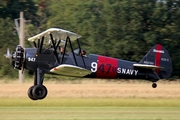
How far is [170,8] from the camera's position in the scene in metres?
37.0

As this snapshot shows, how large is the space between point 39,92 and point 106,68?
278 cm

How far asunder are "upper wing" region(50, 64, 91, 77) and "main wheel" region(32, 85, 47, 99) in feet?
2.30

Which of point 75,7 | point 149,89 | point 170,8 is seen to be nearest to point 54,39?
point 149,89

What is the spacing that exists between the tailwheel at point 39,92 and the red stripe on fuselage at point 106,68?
226 cm

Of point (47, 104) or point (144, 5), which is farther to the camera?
point (144, 5)

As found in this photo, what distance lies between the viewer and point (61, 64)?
57.8 feet

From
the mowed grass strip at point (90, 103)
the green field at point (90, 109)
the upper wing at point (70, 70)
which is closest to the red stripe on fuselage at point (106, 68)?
the upper wing at point (70, 70)

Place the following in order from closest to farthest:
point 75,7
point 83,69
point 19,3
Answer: point 83,69, point 75,7, point 19,3

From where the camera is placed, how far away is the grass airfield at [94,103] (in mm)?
15875

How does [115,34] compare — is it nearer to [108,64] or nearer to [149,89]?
[149,89]

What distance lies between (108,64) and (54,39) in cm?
226

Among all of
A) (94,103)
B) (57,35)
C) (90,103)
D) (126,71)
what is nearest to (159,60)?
(126,71)

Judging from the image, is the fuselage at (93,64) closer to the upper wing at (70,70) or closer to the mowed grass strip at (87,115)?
the upper wing at (70,70)

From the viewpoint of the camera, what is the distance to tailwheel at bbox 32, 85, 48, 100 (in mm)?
17344
